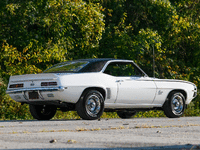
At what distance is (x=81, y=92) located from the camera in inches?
452

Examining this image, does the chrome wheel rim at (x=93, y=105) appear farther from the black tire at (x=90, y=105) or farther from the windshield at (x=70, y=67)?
the windshield at (x=70, y=67)

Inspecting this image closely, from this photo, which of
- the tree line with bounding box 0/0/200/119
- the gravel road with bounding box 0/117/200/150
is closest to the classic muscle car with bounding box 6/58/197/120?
the gravel road with bounding box 0/117/200/150

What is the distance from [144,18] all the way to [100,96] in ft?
44.9

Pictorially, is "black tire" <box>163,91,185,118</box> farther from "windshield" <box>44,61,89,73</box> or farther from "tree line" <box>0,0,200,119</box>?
"tree line" <box>0,0,200,119</box>

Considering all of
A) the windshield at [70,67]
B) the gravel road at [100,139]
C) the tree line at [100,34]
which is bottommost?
the gravel road at [100,139]

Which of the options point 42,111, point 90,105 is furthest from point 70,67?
point 42,111

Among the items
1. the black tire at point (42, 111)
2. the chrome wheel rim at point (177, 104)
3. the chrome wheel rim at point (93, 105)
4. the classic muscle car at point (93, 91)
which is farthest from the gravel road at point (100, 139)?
the chrome wheel rim at point (177, 104)

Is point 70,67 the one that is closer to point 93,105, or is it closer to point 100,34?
point 93,105

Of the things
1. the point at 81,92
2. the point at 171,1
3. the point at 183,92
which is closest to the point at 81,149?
the point at 81,92

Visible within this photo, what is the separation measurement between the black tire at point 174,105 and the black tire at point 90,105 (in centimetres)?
248

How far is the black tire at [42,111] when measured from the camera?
12727 mm

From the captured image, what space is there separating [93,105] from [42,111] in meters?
1.87

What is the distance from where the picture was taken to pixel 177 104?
45.0ft

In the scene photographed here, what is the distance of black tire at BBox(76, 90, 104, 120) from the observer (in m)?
11.5
